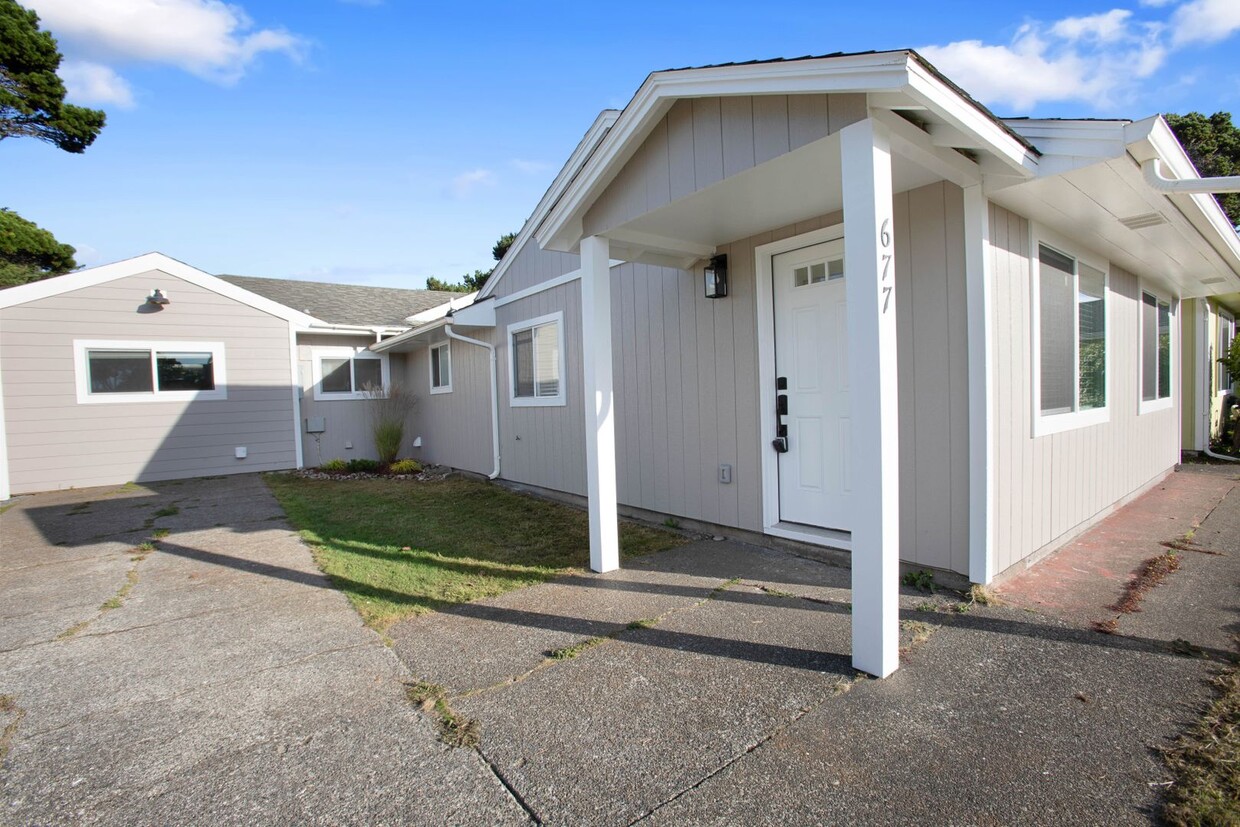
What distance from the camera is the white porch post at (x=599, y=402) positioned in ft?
13.2

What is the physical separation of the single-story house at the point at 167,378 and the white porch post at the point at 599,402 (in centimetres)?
857

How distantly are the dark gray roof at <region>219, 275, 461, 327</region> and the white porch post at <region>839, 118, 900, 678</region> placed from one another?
10.7 m

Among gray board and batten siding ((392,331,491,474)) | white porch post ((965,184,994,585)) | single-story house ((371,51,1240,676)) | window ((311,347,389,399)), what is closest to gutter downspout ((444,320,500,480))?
gray board and batten siding ((392,331,491,474))

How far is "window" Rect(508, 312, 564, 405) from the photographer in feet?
23.0

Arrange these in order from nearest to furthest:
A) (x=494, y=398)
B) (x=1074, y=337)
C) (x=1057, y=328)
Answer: (x=1057, y=328) → (x=1074, y=337) → (x=494, y=398)

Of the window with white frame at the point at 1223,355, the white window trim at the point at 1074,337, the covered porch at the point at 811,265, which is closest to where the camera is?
the covered porch at the point at 811,265

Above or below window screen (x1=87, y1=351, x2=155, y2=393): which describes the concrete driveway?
below

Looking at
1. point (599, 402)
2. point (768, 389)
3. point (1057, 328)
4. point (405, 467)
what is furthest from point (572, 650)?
point (405, 467)

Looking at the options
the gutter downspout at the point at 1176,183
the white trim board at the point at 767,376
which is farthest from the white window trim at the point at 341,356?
the gutter downspout at the point at 1176,183

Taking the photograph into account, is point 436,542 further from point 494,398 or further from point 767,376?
point 494,398

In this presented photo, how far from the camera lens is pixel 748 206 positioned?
3699mm

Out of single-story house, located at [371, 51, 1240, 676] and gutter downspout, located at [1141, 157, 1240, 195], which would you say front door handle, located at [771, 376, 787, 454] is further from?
gutter downspout, located at [1141, 157, 1240, 195]

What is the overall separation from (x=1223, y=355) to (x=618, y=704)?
14355mm

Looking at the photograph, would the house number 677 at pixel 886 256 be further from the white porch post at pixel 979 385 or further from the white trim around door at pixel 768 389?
the white trim around door at pixel 768 389
